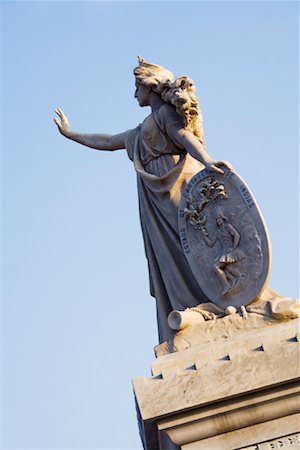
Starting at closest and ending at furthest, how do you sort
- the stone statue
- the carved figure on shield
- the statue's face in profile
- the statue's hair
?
the carved figure on shield < the stone statue < the statue's hair < the statue's face in profile

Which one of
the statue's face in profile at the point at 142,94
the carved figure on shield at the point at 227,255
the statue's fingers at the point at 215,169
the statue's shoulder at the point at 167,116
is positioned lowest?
the carved figure on shield at the point at 227,255

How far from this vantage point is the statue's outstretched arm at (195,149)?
9.06m

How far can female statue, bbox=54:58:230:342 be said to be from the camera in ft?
30.7

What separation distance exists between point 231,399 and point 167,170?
2.75 metres

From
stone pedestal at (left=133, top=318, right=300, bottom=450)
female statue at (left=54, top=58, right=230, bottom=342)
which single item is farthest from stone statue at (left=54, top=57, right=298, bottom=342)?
stone pedestal at (left=133, top=318, right=300, bottom=450)

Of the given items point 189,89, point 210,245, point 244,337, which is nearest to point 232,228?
point 210,245

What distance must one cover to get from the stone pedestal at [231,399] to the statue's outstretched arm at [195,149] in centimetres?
173

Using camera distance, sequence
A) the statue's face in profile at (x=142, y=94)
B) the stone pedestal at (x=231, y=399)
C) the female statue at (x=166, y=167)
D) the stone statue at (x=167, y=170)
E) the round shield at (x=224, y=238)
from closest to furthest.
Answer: the stone pedestal at (x=231, y=399), the round shield at (x=224, y=238), the stone statue at (x=167, y=170), the female statue at (x=166, y=167), the statue's face in profile at (x=142, y=94)

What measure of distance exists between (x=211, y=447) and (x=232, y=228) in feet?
6.72

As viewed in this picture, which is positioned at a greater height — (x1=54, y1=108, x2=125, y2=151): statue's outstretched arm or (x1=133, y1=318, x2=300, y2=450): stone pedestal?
(x1=54, y1=108, x2=125, y2=151): statue's outstretched arm

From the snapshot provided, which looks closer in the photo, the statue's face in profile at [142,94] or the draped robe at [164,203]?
the draped robe at [164,203]

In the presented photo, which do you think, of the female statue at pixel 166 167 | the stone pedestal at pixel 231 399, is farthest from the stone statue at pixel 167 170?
the stone pedestal at pixel 231 399

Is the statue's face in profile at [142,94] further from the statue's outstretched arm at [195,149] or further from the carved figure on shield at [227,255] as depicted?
the carved figure on shield at [227,255]

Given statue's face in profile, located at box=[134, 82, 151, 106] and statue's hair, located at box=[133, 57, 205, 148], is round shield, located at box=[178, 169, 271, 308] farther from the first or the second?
statue's face in profile, located at box=[134, 82, 151, 106]
